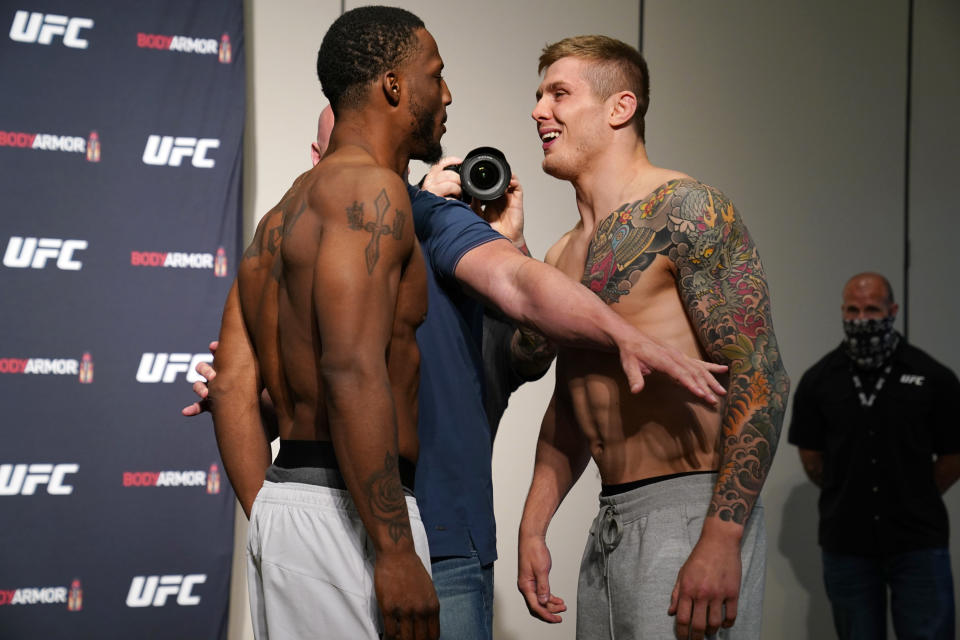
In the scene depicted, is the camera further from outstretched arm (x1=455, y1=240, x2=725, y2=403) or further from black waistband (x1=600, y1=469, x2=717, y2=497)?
black waistband (x1=600, y1=469, x2=717, y2=497)

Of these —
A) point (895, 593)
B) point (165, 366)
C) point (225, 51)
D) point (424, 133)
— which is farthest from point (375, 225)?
point (895, 593)

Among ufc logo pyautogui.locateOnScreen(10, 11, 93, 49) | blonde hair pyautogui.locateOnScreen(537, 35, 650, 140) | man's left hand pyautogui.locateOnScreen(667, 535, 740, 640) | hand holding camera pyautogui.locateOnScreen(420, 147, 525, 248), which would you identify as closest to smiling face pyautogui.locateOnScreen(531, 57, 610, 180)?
blonde hair pyautogui.locateOnScreen(537, 35, 650, 140)

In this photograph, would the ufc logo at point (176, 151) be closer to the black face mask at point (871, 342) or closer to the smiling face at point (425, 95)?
the smiling face at point (425, 95)

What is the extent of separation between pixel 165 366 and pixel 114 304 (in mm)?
287

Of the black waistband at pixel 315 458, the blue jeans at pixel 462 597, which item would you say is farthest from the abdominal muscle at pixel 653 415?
the black waistband at pixel 315 458

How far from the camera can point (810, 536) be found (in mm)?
4289

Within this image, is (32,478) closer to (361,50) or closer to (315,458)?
(315,458)

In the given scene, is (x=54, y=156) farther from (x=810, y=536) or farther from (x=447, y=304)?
(x=810, y=536)

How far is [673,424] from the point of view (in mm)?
1772

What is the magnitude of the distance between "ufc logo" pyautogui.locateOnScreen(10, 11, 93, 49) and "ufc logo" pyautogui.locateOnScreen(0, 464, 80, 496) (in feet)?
4.94

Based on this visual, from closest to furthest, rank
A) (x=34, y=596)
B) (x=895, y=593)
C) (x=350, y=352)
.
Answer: (x=350, y=352), (x=34, y=596), (x=895, y=593)

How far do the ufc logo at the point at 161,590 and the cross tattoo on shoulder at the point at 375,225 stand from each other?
2.31m

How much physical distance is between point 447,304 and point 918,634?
2710 mm

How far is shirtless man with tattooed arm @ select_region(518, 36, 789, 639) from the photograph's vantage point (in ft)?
5.46
